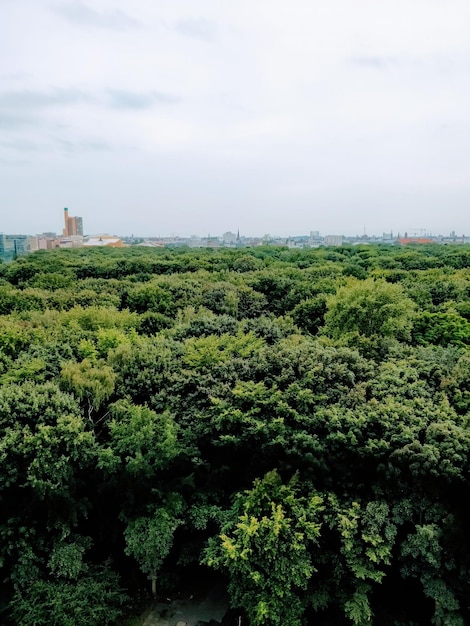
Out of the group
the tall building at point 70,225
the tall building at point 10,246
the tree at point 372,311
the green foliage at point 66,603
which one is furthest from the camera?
the tall building at point 70,225

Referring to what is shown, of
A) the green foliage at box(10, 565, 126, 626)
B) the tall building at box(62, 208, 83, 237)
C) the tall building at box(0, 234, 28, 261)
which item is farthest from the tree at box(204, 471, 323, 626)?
the tall building at box(62, 208, 83, 237)

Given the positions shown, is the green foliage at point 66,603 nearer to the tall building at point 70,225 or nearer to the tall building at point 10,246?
the tall building at point 10,246

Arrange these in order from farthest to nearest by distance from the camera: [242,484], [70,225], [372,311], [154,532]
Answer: [70,225] < [372,311] < [242,484] < [154,532]

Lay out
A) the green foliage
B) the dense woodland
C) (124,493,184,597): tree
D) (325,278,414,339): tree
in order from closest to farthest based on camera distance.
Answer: the green foliage → the dense woodland → (124,493,184,597): tree → (325,278,414,339): tree

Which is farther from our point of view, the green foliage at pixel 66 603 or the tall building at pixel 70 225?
the tall building at pixel 70 225

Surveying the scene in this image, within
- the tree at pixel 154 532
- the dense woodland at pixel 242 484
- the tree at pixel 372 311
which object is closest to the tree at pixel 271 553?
the dense woodland at pixel 242 484

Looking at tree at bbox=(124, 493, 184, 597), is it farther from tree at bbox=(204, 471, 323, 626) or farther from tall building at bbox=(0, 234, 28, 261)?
tall building at bbox=(0, 234, 28, 261)

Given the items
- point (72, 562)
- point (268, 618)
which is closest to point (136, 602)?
point (72, 562)

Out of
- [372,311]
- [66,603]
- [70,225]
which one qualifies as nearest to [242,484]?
[66,603]

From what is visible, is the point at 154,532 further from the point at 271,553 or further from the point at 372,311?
the point at 372,311

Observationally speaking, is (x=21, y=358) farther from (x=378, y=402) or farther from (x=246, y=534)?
(x=378, y=402)
